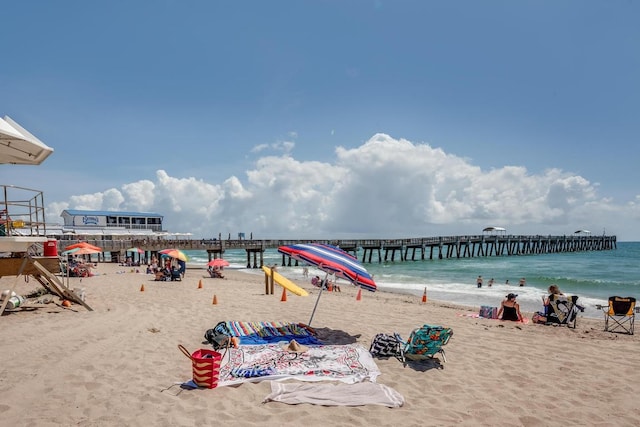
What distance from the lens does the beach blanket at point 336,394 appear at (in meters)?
4.71

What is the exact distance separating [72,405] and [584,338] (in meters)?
10.8

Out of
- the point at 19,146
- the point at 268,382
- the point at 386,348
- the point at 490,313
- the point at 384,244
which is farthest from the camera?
the point at 384,244

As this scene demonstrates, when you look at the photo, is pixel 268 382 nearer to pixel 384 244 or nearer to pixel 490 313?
pixel 490 313

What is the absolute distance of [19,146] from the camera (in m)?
6.38

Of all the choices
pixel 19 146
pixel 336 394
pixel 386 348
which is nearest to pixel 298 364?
pixel 336 394

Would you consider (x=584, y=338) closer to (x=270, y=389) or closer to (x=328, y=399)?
(x=328, y=399)

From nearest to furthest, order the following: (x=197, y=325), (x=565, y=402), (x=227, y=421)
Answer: (x=227, y=421) → (x=565, y=402) → (x=197, y=325)

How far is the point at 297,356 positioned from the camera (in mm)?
6328

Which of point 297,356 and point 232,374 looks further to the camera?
point 297,356

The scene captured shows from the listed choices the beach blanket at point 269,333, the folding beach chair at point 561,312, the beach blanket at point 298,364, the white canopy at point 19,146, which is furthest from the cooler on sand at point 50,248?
the folding beach chair at point 561,312

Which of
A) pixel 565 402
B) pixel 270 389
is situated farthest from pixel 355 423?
pixel 565 402

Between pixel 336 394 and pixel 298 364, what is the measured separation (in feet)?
3.81

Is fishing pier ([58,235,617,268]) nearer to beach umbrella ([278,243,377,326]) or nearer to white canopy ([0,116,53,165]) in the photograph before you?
white canopy ([0,116,53,165])

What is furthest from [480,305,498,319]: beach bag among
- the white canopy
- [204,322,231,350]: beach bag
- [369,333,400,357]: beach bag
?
the white canopy
